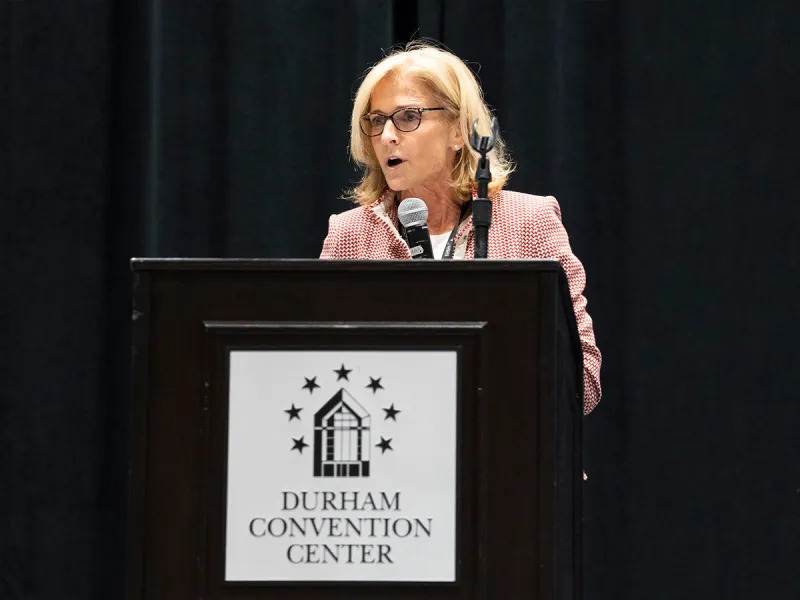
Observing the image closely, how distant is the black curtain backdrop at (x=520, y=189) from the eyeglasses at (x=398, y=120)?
31.6 inches

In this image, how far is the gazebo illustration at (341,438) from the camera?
46.1 inches

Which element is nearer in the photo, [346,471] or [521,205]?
[346,471]

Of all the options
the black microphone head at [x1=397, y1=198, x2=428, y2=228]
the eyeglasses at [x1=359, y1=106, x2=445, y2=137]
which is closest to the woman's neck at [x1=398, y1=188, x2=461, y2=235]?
the eyeglasses at [x1=359, y1=106, x2=445, y2=137]

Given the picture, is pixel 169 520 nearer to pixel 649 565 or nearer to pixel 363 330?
pixel 363 330

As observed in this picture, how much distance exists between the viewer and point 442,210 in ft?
6.91

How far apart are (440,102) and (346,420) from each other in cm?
94

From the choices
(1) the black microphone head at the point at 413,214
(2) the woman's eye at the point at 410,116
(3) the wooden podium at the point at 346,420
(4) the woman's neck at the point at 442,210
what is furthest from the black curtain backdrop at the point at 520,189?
(3) the wooden podium at the point at 346,420

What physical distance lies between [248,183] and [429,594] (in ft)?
5.70

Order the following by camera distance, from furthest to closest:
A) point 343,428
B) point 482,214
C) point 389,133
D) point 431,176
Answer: point 431,176
point 389,133
point 482,214
point 343,428

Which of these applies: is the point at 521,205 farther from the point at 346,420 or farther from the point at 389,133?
the point at 346,420

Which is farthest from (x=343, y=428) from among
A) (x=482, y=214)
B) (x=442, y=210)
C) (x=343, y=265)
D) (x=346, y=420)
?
(x=442, y=210)

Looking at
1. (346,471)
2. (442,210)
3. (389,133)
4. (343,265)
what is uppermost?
(389,133)

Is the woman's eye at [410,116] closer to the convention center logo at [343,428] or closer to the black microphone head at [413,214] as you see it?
the black microphone head at [413,214]

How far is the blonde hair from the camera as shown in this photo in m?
1.98
